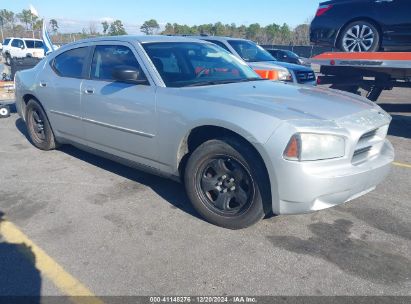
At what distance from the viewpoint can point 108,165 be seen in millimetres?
5070

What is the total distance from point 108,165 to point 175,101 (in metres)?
2.02

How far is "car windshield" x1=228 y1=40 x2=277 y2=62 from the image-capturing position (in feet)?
29.4

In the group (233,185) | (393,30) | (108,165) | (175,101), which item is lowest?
(108,165)

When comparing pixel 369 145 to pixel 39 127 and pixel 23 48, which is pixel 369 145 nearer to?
pixel 39 127

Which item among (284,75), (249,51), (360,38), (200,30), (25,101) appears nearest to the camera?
(25,101)

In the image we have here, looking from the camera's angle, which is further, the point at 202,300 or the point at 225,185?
the point at 225,185

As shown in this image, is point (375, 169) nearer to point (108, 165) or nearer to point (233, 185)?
point (233, 185)

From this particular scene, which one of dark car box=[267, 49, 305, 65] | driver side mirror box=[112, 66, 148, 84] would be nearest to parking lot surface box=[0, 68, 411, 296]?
driver side mirror box=[112, 66, 148, 84]

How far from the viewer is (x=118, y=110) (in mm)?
3926

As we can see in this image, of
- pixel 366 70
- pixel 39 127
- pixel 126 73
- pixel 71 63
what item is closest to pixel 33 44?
pixel 39 127

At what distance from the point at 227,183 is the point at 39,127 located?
361 centimetres

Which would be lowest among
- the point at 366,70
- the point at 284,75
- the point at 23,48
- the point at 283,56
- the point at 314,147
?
the point at 23,48

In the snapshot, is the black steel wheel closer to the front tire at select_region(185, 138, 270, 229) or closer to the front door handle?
the front tire at select_region(185, 138, 270, 229)

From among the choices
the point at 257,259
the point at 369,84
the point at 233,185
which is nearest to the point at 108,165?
the point at 233,185
